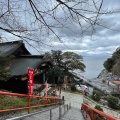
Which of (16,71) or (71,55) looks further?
(71,55)

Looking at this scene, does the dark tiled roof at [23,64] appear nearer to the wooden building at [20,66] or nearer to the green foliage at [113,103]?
the wooden building at [20,66]

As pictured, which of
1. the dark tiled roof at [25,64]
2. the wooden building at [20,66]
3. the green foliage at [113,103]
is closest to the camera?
the wooden building at [20,66]

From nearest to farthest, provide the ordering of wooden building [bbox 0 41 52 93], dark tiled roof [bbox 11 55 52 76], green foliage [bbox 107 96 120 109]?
wooden building [bbox 0 41 52 93] → dark tiled roof [bbox 11 55 52 76] → green foliage [bbox 107 96 120 109]

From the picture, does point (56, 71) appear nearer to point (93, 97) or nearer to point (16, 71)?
point (93, 97)

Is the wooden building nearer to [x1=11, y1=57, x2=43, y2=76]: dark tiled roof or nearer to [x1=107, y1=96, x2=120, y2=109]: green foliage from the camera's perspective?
[x1=11, y1=57, x2=43, y2=76]: dark tiled roof

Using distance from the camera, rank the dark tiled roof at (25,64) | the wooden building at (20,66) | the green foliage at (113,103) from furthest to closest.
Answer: the green foliage at (113,103) → the dark tiled roof at (25,64) → the wooden building at (20,66)

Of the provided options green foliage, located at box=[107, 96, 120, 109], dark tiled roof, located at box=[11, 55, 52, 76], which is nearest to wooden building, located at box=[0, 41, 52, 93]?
dark tiled roof, located at box=[11, 55, 52, 76]

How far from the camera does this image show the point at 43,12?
440 cm

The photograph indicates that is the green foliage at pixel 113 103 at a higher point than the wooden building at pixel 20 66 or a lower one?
lower

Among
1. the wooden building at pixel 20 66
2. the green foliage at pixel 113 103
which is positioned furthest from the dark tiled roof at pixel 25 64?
the green foliage at pixel 113 103

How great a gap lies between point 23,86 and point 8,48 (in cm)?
625

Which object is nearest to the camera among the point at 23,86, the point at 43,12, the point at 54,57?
the point at 43,12

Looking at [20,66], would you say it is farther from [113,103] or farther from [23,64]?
[113,103]

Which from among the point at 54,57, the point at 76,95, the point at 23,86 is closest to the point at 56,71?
the point at 54,57
